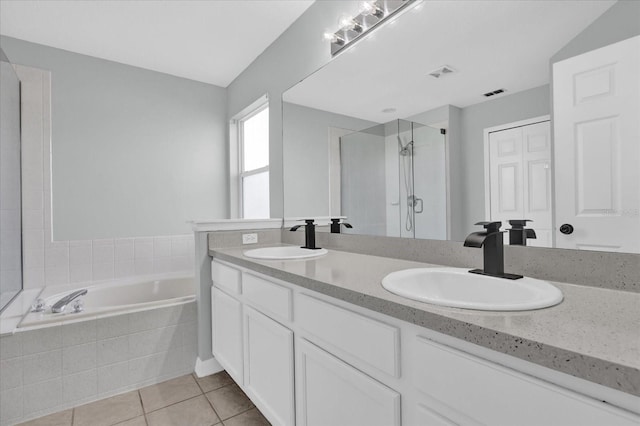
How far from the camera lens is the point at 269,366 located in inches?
57.2

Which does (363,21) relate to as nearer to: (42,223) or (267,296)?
(267,296)

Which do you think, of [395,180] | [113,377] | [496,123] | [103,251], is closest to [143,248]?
[103,251]

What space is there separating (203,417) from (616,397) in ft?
6.09

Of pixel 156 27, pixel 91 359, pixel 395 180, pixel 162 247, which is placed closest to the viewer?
pixel 395 180

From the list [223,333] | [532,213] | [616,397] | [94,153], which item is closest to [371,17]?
[532,213]

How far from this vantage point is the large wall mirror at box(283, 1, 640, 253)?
2.96 ft

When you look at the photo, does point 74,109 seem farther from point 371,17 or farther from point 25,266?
point 371,17

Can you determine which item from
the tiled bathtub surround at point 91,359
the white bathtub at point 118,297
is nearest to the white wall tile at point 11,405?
the tiled bathtub surround at point 91,359

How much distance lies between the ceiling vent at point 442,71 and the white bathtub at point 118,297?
2.05m

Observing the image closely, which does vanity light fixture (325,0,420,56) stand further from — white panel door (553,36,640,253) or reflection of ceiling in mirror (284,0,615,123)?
white panel door (553,36,640,253)

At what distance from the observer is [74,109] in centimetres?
283

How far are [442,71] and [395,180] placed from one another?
52cm

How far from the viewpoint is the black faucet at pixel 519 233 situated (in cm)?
111

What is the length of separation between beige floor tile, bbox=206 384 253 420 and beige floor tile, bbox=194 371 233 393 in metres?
0.05
